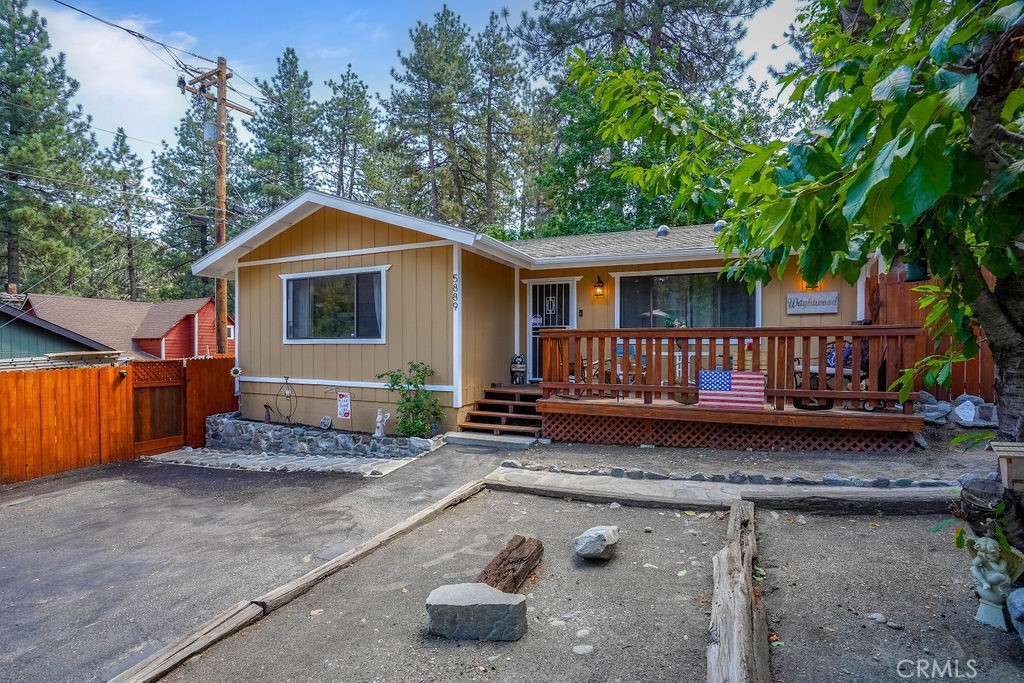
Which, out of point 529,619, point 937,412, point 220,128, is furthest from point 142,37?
point 937,412

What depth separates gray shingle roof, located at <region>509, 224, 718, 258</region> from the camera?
311 inches

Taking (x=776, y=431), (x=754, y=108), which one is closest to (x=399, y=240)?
(x=776, y=431)

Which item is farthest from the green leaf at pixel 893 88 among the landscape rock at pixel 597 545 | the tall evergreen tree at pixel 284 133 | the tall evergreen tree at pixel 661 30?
the tall evergreen tree at pixel 284 133

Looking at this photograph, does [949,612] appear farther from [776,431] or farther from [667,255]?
[667,255]

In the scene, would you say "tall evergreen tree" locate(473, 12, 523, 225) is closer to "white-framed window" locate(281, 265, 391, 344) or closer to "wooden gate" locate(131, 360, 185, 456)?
"white-framed window" locate(281, 265, 391, 344)

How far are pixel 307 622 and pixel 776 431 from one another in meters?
5.22

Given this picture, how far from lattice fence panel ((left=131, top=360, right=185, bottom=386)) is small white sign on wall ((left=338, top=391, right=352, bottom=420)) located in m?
3.15

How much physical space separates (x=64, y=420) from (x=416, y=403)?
16.2ft

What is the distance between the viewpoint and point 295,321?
840cm

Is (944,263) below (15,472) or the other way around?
the other way around

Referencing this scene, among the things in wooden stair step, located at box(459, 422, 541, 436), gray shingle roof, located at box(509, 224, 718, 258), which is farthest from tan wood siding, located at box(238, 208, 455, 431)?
gray shingle roof, located at box(509, 224, 718, 258)

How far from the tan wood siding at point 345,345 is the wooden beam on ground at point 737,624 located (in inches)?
188

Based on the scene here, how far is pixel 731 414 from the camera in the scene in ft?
19.0

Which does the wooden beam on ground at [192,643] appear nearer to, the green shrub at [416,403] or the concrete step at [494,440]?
the concrete step at [494,440]
